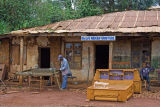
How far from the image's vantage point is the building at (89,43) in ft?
39.5

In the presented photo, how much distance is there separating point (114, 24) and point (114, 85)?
13.2 feet

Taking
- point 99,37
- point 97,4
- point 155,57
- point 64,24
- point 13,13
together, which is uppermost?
point 97,4

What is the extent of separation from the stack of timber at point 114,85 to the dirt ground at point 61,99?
233 millimetres

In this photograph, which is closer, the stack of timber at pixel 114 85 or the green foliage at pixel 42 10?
the stack of timber at pixel 114 85

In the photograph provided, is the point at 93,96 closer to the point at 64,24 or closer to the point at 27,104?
the point at 27,104

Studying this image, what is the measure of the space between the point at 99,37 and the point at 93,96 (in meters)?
3.09

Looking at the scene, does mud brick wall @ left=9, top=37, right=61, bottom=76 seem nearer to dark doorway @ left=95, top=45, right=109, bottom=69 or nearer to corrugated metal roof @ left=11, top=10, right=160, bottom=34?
corrugated metal roof @ left=11, top=10, right=160, bottom=34

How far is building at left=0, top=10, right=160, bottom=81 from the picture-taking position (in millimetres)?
12029

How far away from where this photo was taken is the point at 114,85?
1003 centimetres

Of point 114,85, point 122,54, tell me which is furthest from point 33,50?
Answer: point 114,85

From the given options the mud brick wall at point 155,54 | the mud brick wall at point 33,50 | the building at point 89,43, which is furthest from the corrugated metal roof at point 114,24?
the mud brick wall at point 155,54

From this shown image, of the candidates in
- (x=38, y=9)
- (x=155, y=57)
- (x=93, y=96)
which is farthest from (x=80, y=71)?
(x=38, y=9)

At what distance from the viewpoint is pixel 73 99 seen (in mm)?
9414

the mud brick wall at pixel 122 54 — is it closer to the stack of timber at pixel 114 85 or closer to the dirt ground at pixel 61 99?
the dirt ground at pixel 61 99
